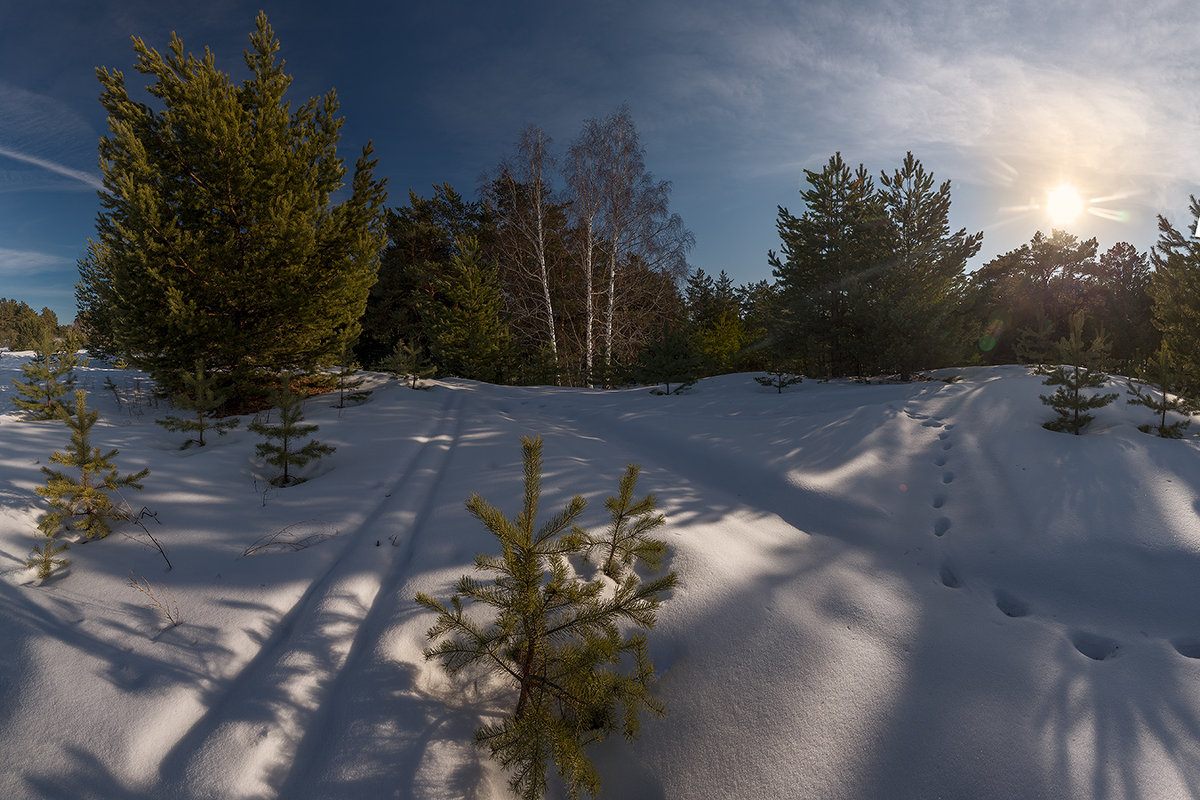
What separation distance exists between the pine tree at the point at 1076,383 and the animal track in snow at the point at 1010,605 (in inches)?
110

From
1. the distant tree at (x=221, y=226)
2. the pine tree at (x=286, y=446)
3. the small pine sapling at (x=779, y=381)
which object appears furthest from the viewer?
the small pine sapling at (x=779, y=381)

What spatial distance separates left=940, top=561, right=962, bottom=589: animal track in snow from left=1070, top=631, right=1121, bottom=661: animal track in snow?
547mm

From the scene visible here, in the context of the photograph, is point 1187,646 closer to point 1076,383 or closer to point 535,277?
point 1076,383

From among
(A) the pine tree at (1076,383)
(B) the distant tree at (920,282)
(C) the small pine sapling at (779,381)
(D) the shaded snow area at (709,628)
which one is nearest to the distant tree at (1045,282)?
(B) the distant tree at (920,282)

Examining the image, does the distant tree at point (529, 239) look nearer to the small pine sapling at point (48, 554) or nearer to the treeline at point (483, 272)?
the treeline at point (483, 272)

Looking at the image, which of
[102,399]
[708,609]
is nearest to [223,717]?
[708,609]

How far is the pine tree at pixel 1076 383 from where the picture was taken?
4223mm

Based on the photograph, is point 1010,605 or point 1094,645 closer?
point 1094,645

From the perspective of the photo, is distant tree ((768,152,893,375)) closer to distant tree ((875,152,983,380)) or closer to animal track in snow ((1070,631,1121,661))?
distant tree ((875,152,983,380))

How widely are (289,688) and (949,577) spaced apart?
3771 mm

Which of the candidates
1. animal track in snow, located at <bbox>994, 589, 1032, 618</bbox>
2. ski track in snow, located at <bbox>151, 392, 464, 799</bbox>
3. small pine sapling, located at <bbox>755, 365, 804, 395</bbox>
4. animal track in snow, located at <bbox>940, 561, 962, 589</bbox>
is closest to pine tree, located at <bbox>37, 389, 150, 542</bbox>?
ski track in snow, located at <bbox>151, 392, 464, 799</bbox>

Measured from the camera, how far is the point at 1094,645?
2279 millimetres

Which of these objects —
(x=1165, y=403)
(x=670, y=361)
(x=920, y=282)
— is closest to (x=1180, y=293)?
(x=920, y=282)

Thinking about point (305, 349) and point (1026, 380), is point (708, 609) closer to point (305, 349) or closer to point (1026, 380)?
point (1026, 380)
